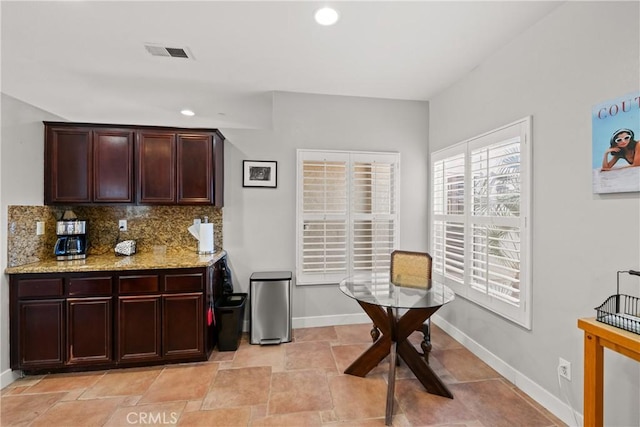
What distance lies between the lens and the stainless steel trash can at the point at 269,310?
305 cm

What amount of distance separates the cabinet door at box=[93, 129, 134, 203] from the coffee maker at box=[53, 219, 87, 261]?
0.35 metres

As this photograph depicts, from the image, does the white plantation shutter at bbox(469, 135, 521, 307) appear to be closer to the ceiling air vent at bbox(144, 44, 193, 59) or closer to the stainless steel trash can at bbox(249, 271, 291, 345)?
the stainless steel trash can at bbox(249, 271, 291, 345)

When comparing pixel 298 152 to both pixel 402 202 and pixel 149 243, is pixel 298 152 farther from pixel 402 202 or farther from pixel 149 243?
pixel 149 243

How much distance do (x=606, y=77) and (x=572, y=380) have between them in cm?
198

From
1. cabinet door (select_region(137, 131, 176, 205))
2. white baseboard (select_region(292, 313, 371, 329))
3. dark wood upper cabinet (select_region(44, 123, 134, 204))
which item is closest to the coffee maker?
dark wood upper cabinet (select_region(44, 123, 134, 204))

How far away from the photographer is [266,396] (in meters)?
2.19

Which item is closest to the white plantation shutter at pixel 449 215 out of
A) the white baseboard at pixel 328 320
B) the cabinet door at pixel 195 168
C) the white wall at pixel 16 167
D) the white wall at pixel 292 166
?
the white wall at pixel 292 166

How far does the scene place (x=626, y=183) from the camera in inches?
61.7

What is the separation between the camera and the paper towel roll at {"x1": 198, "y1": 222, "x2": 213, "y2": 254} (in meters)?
3.07

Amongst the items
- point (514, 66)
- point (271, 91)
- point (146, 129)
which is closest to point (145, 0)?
point (146, 129)

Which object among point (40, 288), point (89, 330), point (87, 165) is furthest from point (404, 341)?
Result: point (87, 165)

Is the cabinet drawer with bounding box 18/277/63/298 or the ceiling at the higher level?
the ceiling

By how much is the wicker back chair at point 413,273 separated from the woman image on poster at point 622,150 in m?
1.44

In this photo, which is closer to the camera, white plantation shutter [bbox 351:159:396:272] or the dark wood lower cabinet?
the dark wood lower cabinet
